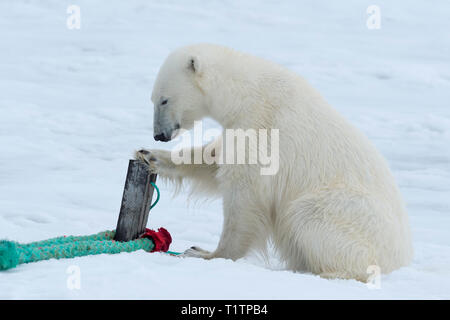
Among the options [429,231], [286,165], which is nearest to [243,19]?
[429,231]

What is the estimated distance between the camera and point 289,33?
13.6 meters

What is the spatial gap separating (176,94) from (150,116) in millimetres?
5223

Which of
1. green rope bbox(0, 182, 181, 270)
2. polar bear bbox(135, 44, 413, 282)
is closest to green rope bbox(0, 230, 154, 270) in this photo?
green rope bbox(0, 182, 181, 270)

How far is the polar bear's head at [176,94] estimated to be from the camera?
141 inches

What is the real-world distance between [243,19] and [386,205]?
11.7 m

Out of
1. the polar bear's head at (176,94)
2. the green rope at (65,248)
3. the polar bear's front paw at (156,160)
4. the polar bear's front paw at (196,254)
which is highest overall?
the polar bear's head at (176,94)

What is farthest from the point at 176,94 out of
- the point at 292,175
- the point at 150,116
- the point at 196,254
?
the point at 150,116

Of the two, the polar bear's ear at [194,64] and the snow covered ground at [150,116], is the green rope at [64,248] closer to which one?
the snow covered ground at [150,116]

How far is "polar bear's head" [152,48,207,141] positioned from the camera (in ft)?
11.7

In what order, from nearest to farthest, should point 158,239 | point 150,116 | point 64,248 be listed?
point 64,248
point 158,239
point 150,116

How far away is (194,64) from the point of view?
3537 millimetres

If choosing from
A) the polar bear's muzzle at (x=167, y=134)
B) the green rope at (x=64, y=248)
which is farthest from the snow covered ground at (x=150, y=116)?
the polar bear's muzzle at (x=167, y=134)

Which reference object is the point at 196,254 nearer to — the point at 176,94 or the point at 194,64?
the point at 176,94
